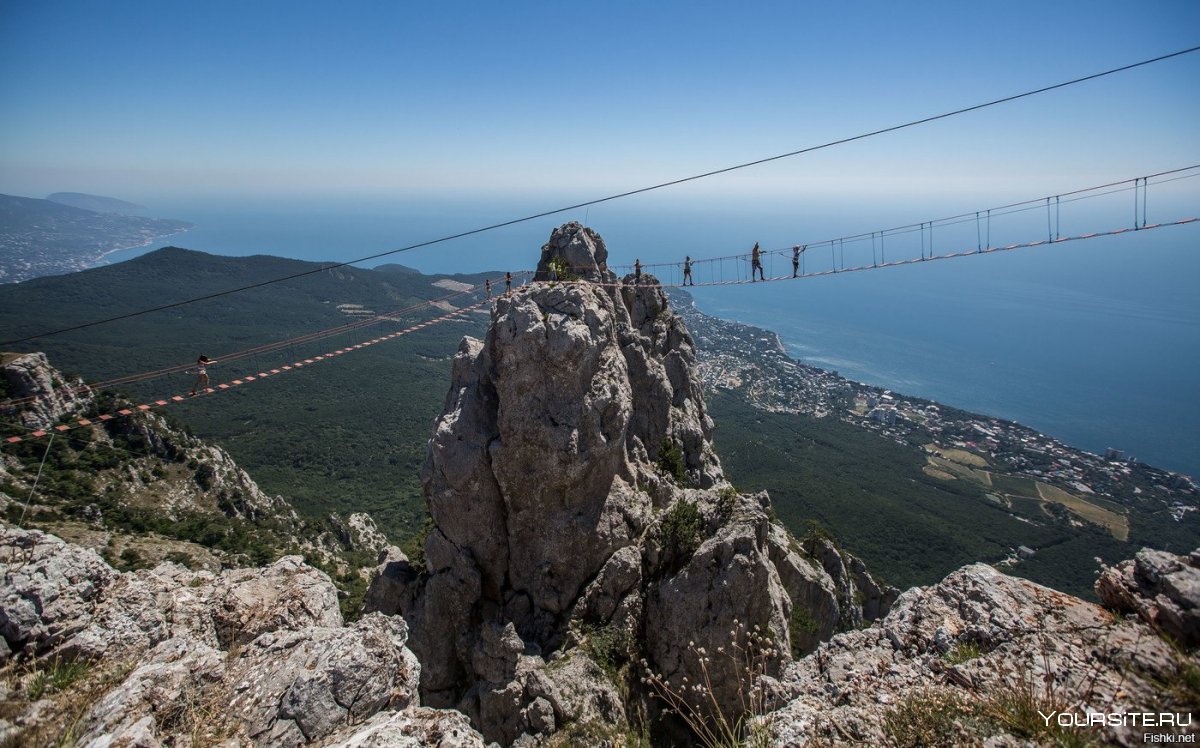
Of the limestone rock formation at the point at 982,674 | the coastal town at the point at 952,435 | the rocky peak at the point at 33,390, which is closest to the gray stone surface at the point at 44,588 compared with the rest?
the limestone rock formation at the point at 982,674

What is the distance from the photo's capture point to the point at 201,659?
7.23 metres

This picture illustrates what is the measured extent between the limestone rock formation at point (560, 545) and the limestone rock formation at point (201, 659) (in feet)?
30.4

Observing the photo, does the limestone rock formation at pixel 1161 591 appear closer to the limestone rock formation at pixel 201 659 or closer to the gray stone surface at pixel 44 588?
the limestone rock formation at pixel 201 659

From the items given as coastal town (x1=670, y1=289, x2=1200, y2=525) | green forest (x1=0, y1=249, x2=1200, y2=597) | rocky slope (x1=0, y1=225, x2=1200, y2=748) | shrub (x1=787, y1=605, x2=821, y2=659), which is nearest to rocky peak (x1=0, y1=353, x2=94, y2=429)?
rocky slope (x1=0, y1=225, x2=1200, y2=748)

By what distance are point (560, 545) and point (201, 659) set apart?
12.8m

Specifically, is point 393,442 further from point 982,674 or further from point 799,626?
point 982,674

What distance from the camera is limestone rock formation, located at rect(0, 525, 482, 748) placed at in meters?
6.17

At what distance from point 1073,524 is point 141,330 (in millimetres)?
130040

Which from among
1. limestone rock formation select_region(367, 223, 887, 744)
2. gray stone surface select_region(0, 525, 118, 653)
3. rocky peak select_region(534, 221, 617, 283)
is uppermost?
rocky peak select_region(534, 221, 617, 283)

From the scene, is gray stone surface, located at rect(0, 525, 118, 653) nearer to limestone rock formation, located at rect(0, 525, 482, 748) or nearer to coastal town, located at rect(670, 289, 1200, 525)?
limestone rock formation, located at rect(0, 525, 482, 748)

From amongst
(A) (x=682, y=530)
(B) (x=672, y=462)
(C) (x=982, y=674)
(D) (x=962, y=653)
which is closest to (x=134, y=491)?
(B) (x=672, y=462)

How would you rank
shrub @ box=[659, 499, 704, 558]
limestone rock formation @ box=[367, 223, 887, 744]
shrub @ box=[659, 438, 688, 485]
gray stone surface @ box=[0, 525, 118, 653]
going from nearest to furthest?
gray stone surface @ box=[0, 525, 118, 653] < limestone rock formation @ box=[367, 223, 887, 744] < shrub @ box=[659, 499, 704, 558] < shrub @ box=[659, 438, 688, 485]

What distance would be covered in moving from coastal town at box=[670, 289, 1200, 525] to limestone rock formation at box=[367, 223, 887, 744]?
68638 millimetres

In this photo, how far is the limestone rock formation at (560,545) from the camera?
1697cm
